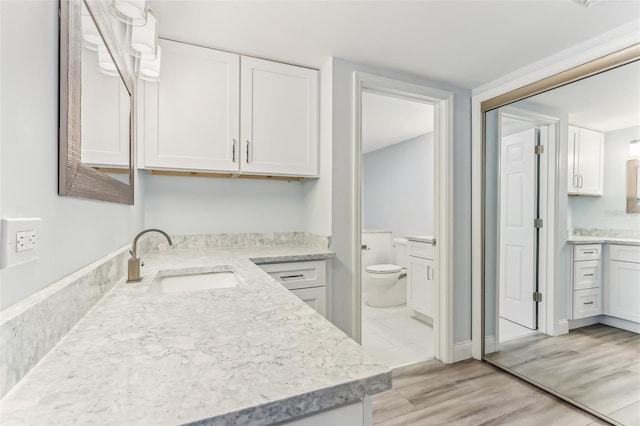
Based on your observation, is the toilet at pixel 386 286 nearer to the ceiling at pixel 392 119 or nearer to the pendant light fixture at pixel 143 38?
the ceiling at pixel 392 119

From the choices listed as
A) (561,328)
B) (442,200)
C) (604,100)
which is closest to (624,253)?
(561,328)

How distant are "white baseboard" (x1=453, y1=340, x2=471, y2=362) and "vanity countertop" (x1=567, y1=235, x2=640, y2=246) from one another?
1.14 metres

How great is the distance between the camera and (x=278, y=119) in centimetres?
216

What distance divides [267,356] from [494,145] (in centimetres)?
258

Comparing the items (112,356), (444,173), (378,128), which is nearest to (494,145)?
(444,173)

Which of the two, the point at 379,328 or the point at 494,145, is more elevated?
the point at 494,145

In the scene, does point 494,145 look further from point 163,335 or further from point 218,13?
point 163,335

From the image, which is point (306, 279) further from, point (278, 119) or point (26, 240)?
point (26, 240)

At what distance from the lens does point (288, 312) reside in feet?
2.85

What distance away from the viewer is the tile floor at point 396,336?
2529mm

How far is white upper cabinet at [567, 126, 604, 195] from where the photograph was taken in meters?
1.81

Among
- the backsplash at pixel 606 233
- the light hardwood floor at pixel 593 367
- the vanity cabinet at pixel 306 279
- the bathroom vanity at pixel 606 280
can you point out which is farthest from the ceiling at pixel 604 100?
the vanity cabinet at pixel 306 279

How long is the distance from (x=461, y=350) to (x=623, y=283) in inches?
47.5

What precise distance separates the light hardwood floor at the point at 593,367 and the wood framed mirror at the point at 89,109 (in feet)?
8.78
